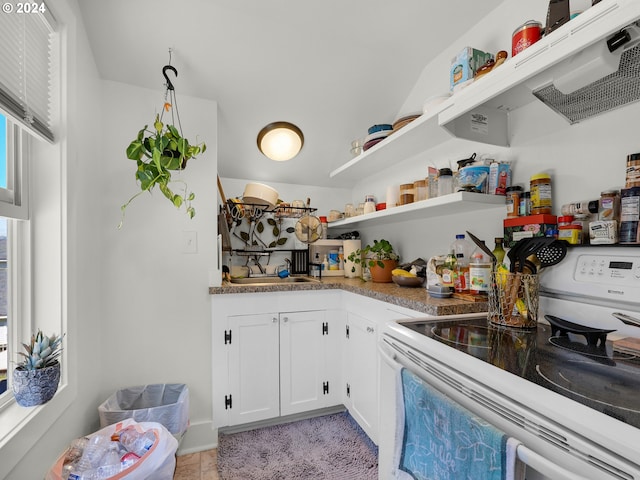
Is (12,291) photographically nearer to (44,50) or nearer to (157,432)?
(157,432)

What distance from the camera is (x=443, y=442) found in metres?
0.72

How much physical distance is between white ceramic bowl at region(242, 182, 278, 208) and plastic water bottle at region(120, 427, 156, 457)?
1.53m

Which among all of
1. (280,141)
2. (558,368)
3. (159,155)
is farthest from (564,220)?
(280,141)

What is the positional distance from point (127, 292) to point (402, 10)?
2123mm

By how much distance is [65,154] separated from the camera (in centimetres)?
119

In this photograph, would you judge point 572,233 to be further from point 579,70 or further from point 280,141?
point 280,141

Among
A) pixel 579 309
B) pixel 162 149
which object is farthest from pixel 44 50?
pixel 579 309

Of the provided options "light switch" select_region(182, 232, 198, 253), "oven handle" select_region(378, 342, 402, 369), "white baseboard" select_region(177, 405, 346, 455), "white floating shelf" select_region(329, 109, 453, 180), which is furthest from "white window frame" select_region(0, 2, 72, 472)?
"white floating shelf" select_region(329, 109, 453, 180)

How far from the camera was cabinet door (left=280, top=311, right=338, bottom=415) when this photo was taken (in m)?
1.88

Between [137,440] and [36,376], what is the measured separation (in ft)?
1.64

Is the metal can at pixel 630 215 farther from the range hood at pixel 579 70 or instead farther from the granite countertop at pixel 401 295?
the granite countertop at pixel 401 295

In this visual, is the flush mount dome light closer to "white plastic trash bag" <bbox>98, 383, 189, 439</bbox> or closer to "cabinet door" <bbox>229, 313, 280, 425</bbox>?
"cabinet door" <bbox>229, 313, 280, 425</bbox>

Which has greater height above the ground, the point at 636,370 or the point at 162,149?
the point at 162,149

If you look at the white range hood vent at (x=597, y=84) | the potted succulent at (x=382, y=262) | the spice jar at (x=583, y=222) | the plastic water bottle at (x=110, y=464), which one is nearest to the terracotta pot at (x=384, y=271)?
the potted succulent at (x=382, y=262)
